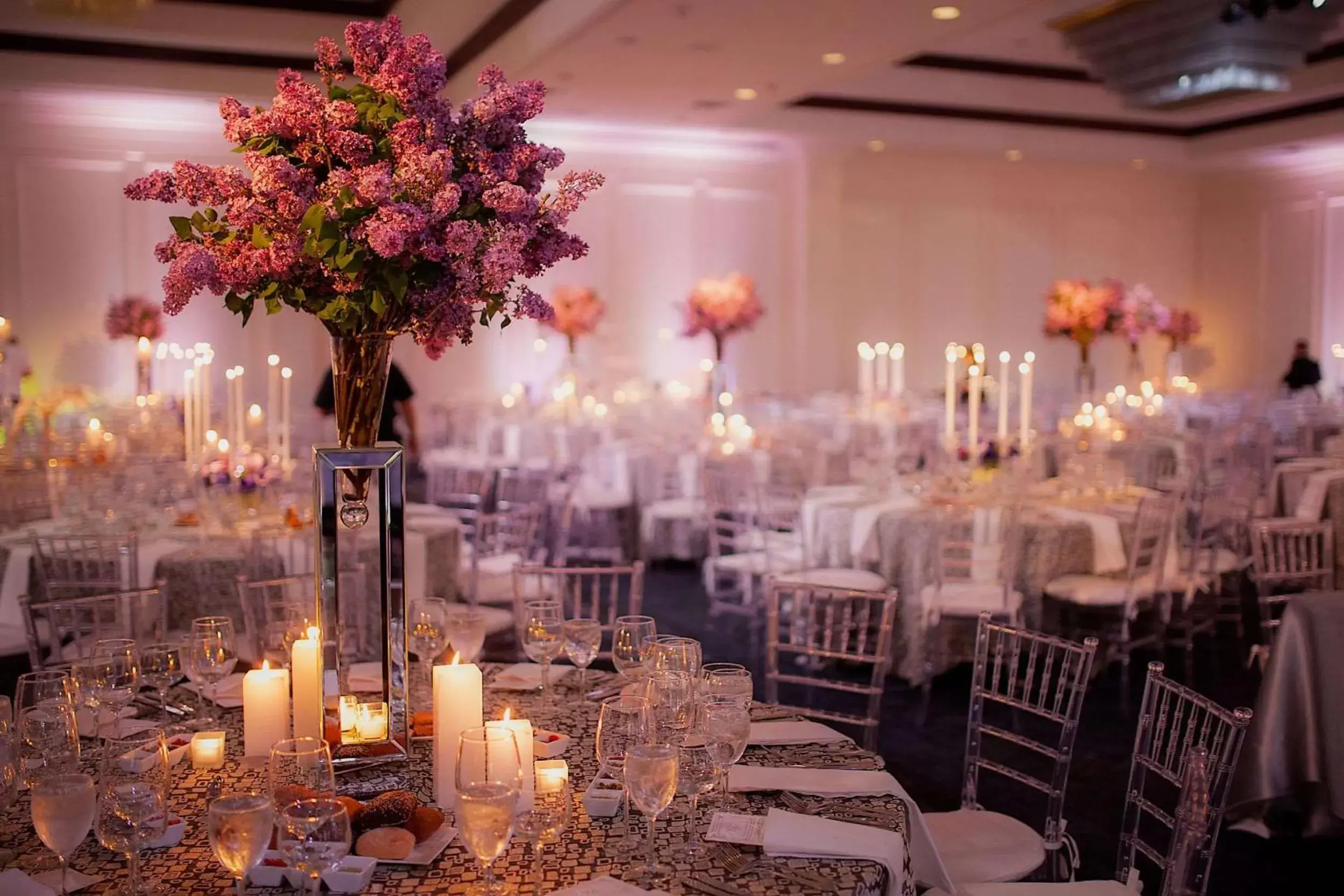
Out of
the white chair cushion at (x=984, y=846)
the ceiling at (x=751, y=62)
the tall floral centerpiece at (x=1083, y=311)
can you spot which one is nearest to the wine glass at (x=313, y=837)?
the white chair cushion at (x=984, y=846)

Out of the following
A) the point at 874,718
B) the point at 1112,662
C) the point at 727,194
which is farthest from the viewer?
the point at 727,194

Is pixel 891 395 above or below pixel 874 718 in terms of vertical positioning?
above

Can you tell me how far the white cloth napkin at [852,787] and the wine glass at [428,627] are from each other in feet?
2.68

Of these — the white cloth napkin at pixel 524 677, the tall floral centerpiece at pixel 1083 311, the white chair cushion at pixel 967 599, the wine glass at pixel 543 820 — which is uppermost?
the tall floral centerpiece at pixel 1083 311

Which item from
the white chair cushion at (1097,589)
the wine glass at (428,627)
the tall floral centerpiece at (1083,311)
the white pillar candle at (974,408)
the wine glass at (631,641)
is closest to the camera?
the wine glass at (631,641)

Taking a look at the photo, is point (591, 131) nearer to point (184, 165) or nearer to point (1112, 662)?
point (1112, 662)

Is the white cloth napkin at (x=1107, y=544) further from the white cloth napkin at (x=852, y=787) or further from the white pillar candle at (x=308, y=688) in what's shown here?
the white pillar candle at (x=308, y=688)

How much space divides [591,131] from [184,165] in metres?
10.7

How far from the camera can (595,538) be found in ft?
29.1

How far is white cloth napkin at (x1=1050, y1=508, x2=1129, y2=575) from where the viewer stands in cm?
571

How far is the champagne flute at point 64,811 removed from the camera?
176 centimetres

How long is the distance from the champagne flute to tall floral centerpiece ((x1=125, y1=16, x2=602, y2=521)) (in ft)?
2.53

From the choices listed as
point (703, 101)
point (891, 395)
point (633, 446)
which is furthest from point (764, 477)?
point (703, 101)

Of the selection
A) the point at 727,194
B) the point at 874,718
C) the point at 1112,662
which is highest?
the point at 727,194
